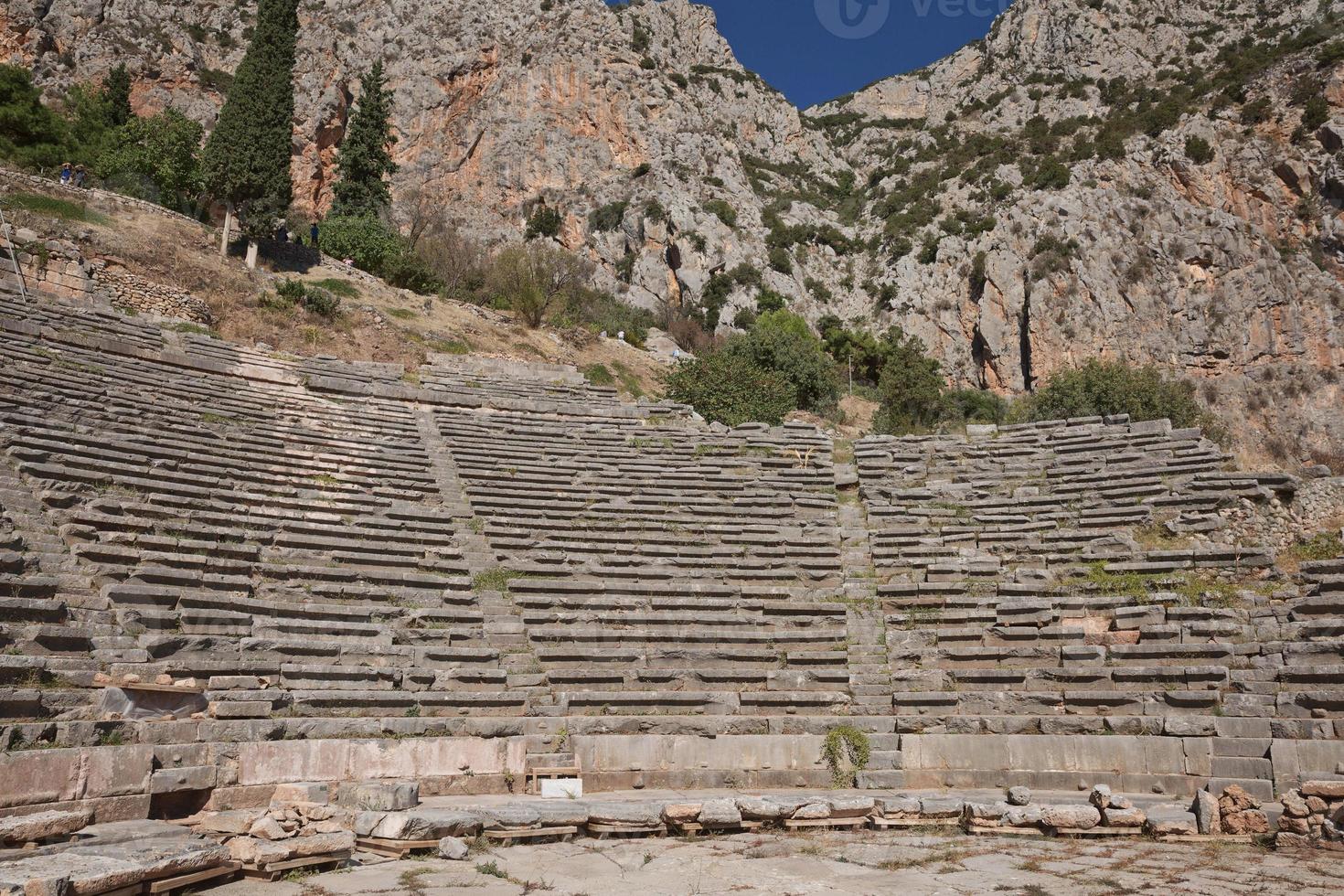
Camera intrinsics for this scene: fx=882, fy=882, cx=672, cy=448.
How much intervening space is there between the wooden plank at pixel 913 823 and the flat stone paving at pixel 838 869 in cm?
51

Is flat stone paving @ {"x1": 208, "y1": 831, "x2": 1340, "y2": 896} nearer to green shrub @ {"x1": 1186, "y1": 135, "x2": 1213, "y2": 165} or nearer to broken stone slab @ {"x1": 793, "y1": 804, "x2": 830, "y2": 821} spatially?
broken stone slab @ {"x1": 793, "y1": 804, "x2": 830, "y2": 821}

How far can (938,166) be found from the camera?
202ft

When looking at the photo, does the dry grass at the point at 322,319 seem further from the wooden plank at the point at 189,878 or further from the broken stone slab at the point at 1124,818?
the broken stone slab at the point at 1124,818

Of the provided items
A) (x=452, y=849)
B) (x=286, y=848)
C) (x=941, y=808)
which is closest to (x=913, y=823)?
(x=941, y=808)

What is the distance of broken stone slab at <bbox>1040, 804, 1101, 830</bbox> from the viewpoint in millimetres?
7465

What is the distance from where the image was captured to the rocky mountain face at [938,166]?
1736 inches

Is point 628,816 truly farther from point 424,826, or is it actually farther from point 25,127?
point 25,127

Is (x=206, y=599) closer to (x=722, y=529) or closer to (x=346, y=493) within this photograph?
(x=346, y=493)

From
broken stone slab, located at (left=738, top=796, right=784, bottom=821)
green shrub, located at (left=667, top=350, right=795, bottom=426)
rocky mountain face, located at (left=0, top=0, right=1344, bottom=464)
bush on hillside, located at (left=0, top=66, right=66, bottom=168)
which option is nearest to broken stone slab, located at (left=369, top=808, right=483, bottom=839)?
broken stone slab, located at (left=738, top=796, right=784, bottom=821)

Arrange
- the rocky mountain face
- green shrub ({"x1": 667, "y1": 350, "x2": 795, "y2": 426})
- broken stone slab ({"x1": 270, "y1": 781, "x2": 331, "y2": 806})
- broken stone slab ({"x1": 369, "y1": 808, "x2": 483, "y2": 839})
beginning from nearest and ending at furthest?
broken stone slab ({"x1": 369, "y1": 808, "x2": 483, "y2": 839}) → broken stone slab ({"x1": 270, "y1": 781, "x2": 331, "y2": 806}) → green shrub ({"x1": 667, "y1": 350, "x2": 795, "y2": 426}) → the rocky mountain face

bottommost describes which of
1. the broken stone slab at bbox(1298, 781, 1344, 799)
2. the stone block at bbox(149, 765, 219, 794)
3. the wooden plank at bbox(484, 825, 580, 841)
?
the wooden plank at bbox(484, 825, 580, 841)

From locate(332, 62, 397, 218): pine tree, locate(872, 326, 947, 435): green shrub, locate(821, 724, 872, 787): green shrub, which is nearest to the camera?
locate(821, 724, 872, 787): green shrub

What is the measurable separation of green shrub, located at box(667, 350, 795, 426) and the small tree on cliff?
537 inches

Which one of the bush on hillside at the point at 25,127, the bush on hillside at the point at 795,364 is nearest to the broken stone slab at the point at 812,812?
the bush on hillside at the point at 795,364
